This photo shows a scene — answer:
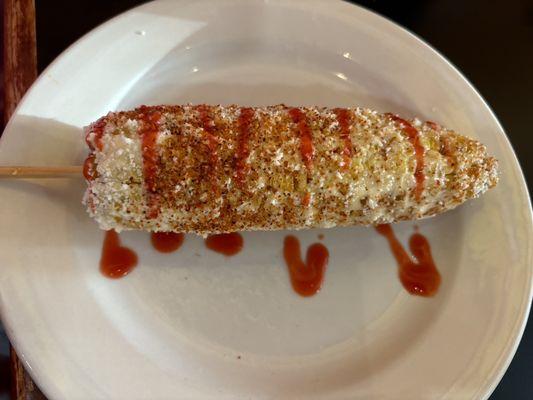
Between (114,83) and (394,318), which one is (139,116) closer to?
(114,83)

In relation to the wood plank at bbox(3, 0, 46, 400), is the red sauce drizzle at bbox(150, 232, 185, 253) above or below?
below

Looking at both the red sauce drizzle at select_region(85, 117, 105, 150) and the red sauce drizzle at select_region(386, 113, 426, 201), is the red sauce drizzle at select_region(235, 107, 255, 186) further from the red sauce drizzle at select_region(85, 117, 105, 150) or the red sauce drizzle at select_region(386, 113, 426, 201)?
the red sauce drizzle at select_region(386, 113, 426, 201)

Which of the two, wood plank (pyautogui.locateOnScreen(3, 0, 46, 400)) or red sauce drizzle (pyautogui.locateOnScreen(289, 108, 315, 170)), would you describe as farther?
wood plank (pyautogui.locateOnScreen(3, 0, 46, 400))

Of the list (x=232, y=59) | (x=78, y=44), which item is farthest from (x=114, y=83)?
(x=232, y=59)

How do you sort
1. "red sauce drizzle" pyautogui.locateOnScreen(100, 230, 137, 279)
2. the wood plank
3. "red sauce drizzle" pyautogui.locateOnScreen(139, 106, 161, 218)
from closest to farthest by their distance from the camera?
"red sauce drizzle" pyautogui.locateOnScreen(139, 106, 161, 218), "red sauce drizzle" pyautogui.locateOnScreen(100, 230, 137, 279), the wood plank

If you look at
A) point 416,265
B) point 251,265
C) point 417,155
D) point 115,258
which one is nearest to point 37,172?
point 115,258

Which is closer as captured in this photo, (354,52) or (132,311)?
(132,311)

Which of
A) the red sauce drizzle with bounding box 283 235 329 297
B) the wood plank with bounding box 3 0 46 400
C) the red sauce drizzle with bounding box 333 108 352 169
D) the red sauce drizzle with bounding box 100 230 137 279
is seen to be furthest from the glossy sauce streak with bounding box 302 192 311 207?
the wood plank with bounding box 3 0 46 400
